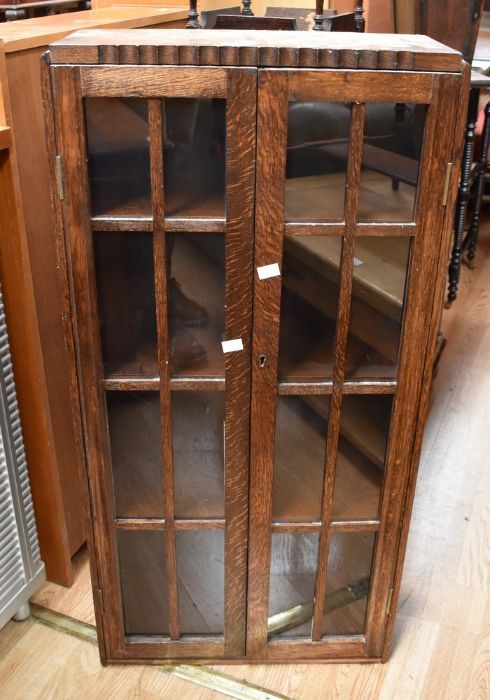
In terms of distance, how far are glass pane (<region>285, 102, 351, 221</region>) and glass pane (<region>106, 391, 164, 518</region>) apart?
434 mm

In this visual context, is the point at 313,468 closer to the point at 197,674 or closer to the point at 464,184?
the point at 197,674

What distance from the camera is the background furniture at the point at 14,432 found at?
58.4 inches

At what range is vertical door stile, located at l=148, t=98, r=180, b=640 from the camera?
1.11 meters

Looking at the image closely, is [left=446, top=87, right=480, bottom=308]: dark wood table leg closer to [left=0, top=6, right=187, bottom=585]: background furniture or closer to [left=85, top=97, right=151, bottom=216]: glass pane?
[left=0, top=6, right=187, bottom=585]: background furniture

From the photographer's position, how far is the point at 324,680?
1.64m

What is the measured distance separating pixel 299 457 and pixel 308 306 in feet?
1.04

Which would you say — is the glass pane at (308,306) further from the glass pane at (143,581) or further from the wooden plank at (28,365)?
the wooden plank at (28,365)

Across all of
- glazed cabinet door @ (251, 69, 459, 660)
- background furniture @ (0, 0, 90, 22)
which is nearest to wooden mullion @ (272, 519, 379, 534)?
glazed cabinet door @ (251, 69, 459, 660)

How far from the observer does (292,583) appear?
157cm

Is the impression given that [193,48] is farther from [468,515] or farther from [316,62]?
[468,515]

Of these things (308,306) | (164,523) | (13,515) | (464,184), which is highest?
(308,306)

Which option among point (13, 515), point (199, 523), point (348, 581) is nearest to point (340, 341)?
point (199, 523)

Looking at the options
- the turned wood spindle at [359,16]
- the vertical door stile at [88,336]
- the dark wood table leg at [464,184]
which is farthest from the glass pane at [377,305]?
the dark wood table leg at [464,184]

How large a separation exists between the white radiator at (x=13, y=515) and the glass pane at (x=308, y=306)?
600 millimetres
